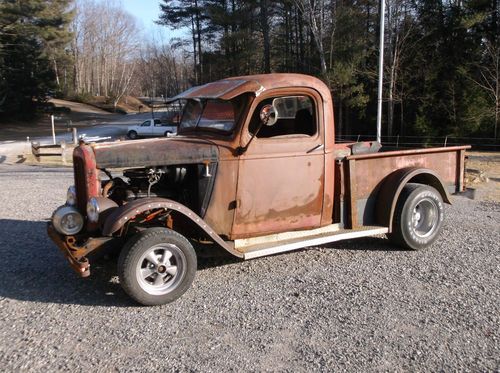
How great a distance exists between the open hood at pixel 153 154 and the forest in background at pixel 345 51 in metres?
24.3

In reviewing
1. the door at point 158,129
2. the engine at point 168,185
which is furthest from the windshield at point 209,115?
the door at point 158,129

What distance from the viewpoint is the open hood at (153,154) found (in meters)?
4.66

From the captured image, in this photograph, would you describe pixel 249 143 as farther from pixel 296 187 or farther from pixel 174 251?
pixel 174 251

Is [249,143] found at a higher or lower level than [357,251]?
higher

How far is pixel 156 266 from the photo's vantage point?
14.5 ft

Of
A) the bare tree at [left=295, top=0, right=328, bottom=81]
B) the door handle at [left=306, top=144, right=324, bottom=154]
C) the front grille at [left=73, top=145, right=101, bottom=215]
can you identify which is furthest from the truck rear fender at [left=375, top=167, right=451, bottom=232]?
the bare tree at [left=295, top=0, right=328, bottom=81]

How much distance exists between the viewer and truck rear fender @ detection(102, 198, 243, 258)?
14.0 feet

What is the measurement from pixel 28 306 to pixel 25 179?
1002 centimetres

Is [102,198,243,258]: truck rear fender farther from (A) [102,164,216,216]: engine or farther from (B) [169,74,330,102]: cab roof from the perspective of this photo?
(B) [169,74,330,102]: cab roof

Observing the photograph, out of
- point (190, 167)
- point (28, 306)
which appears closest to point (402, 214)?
point (190, 167)

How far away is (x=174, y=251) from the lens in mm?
4453

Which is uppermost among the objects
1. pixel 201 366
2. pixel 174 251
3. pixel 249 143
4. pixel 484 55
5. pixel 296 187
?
pixel 484 55

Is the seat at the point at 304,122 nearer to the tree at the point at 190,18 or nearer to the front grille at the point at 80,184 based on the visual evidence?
the front grille at the point at 80,184

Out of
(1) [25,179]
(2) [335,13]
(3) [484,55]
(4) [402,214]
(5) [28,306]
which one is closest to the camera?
(5) [28,306]
